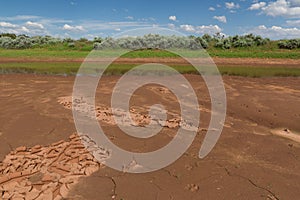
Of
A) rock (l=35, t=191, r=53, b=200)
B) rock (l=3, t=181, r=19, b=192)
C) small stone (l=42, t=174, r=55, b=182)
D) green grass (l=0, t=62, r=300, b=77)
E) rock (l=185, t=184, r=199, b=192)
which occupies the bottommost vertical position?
rock (l=185, t=184, r=199, b=192)

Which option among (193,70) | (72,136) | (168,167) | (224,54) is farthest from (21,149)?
(224,54)

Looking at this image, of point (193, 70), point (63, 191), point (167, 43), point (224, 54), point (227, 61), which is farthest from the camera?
point (167, 43)

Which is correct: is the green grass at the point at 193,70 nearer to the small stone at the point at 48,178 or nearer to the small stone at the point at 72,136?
the small stone at the point at 72,136

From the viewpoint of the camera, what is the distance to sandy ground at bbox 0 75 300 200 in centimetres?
424

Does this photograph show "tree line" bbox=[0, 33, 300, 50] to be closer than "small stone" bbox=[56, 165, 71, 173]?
No

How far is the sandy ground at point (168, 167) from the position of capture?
424 centimetres

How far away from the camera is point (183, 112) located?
27.6 ft

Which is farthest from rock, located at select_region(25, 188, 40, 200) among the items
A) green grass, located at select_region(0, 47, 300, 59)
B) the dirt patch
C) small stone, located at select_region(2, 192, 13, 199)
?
green grass, located at select_region(0, 47, 300, 59)

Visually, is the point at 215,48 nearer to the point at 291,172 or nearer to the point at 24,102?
the point at 24,102

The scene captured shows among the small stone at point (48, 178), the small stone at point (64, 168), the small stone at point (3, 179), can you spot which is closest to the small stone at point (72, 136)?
the small stone at point (64, 168)

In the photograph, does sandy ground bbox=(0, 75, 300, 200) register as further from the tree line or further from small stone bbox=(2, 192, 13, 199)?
the tree line

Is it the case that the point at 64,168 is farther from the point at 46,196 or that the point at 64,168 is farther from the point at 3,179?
the point at 3,179

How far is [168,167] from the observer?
4.98 m

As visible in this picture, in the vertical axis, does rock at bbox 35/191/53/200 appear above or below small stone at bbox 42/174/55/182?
below
